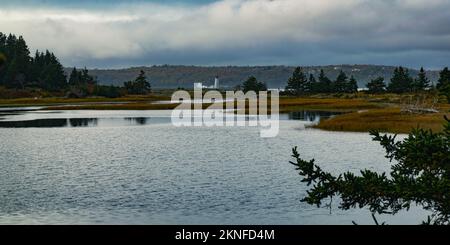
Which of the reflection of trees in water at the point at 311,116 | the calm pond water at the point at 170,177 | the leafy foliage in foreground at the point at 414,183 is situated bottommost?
the reflection of trees in water at the point at 311,116

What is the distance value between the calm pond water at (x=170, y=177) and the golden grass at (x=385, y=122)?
3.97 metres

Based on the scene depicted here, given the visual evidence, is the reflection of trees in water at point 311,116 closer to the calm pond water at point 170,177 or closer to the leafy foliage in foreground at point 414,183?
the calm pond water at point 170,177

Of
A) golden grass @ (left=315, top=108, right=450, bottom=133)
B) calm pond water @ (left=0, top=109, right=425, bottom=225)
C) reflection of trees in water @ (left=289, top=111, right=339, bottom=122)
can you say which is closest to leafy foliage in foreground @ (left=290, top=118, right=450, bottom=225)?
calm pond water @ (left=0, top=109, right=425, bottom=225)

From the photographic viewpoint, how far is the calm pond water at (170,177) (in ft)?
92.3

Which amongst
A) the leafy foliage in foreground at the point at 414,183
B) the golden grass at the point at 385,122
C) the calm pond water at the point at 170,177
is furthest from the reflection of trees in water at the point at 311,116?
the leafy foliage in foreground at the point at 414,183

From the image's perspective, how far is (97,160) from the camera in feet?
167

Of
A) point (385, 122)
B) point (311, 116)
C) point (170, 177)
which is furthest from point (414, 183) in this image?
point (311, 116)

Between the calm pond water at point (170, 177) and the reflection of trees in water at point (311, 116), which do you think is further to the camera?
the reflection of trees in water at point (311, 116)

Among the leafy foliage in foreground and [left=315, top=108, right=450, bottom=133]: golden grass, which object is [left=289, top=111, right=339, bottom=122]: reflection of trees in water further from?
the leafy foliage in foreground

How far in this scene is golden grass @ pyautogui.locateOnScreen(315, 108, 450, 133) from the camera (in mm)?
71750

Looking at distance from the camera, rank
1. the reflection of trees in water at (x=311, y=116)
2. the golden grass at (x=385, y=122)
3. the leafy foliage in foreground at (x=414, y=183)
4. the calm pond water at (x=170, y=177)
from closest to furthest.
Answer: the leafy foliage in foreground at (x=414, y=183), the calm pond water at (x=170, y=177), the golden grass at (x=385, y=122), the reflection of trees in water at (x=311, y=116)

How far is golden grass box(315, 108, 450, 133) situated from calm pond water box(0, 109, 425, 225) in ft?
13.0
